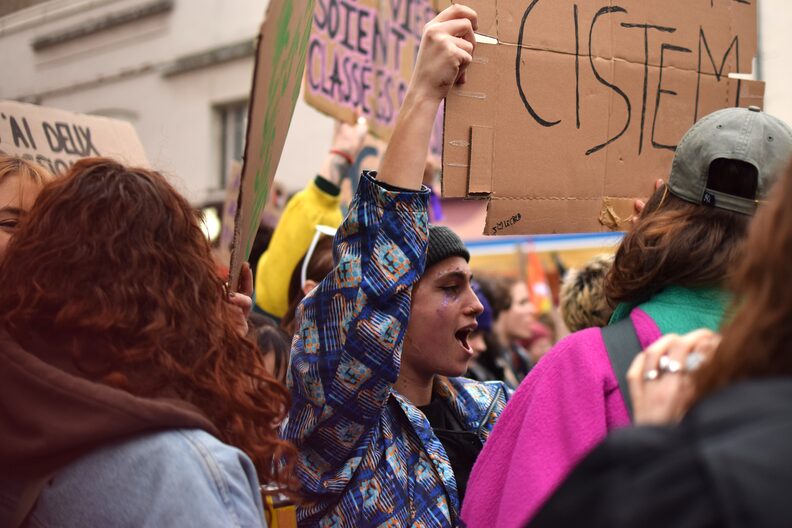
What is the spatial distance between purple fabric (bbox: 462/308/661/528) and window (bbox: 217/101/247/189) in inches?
503

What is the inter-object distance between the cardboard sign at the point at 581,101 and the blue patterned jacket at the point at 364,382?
171 millimetres

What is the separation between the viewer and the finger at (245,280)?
85.4 inches

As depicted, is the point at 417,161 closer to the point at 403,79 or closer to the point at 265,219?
the point at 403,79

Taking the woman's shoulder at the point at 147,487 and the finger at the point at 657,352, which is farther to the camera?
the woman's shoulder at the point at 147,487

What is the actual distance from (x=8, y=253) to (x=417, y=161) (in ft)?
2.63

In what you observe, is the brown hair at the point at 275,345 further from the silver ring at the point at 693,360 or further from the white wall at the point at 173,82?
the white wall at the point at 173,82

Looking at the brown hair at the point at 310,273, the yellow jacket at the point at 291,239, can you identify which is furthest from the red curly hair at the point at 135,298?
the yellow jacket at the point at 291,239

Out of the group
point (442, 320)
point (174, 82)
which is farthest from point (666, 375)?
point (174, 82)

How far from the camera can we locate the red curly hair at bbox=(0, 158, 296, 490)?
5.01 ft

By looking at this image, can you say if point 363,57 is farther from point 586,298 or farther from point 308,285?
point 586,298

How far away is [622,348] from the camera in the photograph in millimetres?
1668

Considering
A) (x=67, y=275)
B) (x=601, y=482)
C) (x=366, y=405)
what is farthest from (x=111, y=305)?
(x=601, y=482)

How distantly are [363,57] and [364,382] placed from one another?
2.53 m

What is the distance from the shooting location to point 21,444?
1412 millimetres
